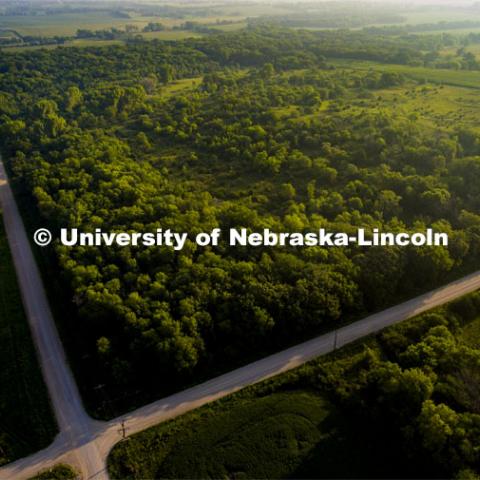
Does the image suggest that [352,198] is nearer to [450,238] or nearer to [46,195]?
[450,238]

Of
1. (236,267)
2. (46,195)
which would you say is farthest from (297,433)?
(46,195)

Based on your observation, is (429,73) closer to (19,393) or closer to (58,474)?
(19,393)

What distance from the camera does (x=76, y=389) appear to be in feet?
126

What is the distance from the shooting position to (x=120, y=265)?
48406 millimetres

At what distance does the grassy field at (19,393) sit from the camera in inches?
1350

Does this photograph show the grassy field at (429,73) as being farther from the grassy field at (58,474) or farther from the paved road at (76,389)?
the grassy field at (58,474)

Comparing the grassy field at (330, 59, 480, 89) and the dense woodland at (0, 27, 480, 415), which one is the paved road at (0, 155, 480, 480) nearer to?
the dense woodland at (0, 27, 480, 415)

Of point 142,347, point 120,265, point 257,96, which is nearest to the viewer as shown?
point 142,347

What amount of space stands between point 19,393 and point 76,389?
4.60 meters

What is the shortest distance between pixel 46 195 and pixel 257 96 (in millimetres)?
59341

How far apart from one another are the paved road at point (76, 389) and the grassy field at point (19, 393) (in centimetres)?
70

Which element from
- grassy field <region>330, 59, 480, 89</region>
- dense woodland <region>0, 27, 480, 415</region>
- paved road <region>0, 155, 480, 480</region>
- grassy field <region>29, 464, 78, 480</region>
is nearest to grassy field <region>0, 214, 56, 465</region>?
paved road <region>0, 155, 480, 480</region>

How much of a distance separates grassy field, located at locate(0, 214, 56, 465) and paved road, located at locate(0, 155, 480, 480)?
0.70 meters

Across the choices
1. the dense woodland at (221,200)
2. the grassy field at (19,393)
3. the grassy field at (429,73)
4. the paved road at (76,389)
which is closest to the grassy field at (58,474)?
the paved road at (76,389)
